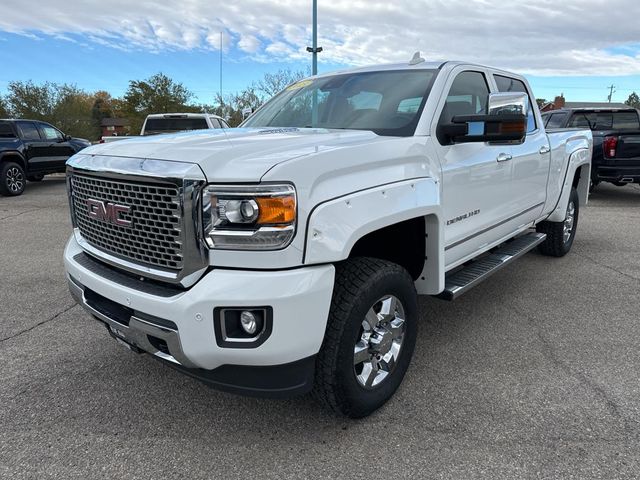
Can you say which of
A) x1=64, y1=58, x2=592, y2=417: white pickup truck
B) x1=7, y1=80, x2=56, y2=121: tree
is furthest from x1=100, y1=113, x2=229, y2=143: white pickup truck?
x1=7, y1=80, x2=56, y2=121: tree

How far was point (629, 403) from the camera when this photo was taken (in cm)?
286

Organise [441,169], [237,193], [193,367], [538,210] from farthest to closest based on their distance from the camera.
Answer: [538,210] < [441,169] < [193,367] < [237,193]

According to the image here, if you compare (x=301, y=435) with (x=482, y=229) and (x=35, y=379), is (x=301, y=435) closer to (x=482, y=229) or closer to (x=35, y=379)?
(x=35, y=379)

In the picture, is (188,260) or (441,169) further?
(441,169)

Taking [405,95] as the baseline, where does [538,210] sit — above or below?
below

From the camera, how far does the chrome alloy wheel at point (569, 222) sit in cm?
596

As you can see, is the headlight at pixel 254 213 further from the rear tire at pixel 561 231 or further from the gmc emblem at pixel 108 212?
the rear tire at pixel 561 231

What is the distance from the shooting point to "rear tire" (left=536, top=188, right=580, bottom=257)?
5.84 m

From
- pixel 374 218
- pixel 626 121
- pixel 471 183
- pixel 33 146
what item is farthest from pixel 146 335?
pixel 33 146

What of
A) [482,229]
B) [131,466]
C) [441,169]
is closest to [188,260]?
[131,466]

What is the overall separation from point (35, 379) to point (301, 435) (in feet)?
5.95

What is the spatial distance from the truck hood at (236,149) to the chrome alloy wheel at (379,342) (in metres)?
0.90

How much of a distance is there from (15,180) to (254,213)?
42.3 ft

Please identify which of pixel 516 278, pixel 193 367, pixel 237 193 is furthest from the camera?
pixel 516 278
